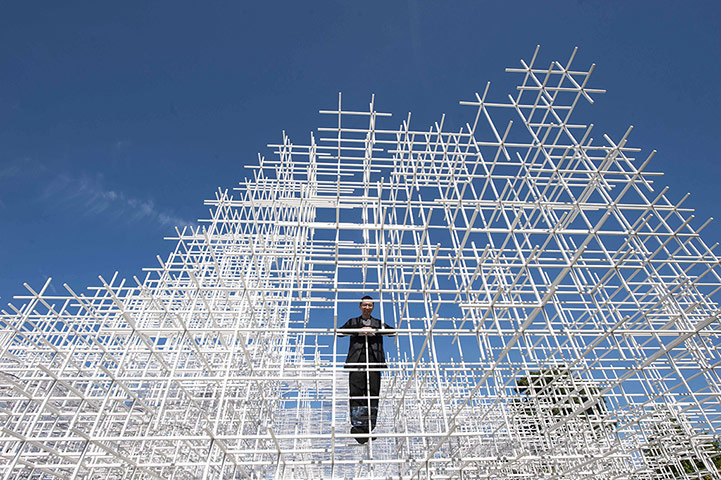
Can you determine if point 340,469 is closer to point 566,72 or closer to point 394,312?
point 394,312

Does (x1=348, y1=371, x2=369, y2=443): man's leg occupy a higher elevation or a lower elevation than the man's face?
lower

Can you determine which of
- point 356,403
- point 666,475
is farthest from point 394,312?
point 666,475

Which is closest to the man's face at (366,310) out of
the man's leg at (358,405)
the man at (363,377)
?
the man at (363,377)

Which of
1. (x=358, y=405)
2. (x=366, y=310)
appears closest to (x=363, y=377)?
(x=358, y=405)

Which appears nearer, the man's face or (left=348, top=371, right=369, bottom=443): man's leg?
(left=348, top=371, right=369, bottom=443): man's leg

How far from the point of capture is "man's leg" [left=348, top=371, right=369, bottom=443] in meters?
4.17

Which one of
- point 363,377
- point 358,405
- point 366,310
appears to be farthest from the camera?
point 366,310

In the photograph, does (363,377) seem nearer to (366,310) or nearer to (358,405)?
(358,405)

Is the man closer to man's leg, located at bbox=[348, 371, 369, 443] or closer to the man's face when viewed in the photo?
man's leg, located at bbox=[348, 371, 369, 443]

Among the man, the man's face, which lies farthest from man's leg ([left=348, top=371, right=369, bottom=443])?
the man's face

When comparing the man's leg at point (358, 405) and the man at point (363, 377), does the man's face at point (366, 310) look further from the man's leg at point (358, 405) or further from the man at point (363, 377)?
the man's leg at point (358, 405)

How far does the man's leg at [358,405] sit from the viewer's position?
4.17 m

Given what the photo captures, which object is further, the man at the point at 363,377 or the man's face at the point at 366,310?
the man's face at the point at 366,310

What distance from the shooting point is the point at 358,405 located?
4.17 m
